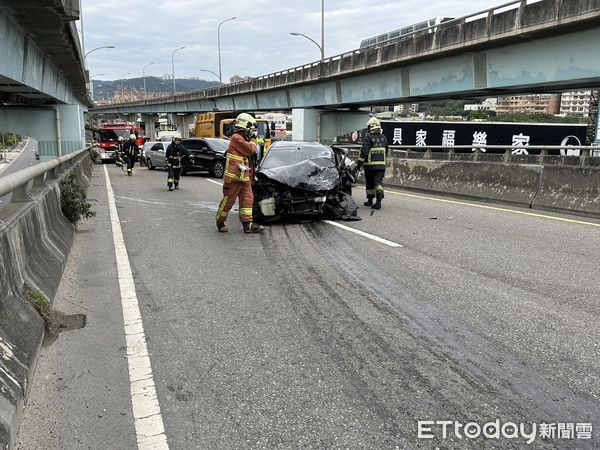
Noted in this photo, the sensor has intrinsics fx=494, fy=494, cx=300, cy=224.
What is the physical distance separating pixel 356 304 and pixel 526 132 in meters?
42.2

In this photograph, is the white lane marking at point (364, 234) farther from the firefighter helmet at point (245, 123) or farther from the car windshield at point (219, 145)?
the car windshield at point (219, 145)

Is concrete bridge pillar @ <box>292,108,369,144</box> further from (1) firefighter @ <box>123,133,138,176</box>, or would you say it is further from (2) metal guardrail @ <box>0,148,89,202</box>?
(2) metal guardrail @ <box>0,148,89,202</box>

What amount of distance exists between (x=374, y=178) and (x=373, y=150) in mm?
603

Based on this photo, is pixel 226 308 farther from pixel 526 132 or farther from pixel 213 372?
pixel 526 132

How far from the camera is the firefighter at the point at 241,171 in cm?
816

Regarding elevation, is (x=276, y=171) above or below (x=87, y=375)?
above

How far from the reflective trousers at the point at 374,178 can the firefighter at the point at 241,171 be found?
3253mm

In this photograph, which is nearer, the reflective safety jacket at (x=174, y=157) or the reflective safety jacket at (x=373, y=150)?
the reflective safety jacket at (x=373, y=150)

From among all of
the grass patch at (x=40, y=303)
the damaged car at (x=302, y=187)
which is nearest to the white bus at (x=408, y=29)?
the damaged car at (x=302, y=187)

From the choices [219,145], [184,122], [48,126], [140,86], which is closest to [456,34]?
[219,145]

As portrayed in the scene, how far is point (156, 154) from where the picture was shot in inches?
1083

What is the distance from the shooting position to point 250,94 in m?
43.9

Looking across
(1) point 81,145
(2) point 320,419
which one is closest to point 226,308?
(2) point 320,419

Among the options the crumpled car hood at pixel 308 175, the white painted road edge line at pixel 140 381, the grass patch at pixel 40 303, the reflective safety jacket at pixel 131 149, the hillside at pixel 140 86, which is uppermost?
the hillside at pixel 140 86
